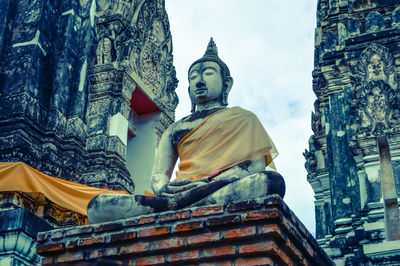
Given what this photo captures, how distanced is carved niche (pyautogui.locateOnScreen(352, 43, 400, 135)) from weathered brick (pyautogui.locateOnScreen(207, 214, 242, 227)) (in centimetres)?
576

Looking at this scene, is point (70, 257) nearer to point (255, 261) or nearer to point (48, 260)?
point (48, 260)

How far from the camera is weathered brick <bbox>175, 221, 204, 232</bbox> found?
3969 millimetres

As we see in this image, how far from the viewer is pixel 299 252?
418 centimetres

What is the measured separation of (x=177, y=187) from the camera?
4555mm

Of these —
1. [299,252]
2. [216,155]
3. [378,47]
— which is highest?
[378,47]

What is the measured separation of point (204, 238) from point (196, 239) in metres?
0.06

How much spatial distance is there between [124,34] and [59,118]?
2847 millimetres

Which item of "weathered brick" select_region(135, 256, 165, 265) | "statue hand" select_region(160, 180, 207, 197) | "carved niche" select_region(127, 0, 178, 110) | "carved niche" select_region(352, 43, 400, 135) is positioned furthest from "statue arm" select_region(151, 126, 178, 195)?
"carved niche" select_region(127, 0, 178, 110)

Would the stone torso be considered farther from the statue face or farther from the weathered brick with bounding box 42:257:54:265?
the weathered brick with bounding box 42:257:54:265

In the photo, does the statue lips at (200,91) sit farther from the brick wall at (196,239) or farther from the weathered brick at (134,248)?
the weathered brick at (134,248)

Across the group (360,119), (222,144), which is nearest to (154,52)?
(360,119)

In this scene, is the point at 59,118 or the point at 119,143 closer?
the point at 59,118

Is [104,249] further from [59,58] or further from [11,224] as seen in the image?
[59,58]

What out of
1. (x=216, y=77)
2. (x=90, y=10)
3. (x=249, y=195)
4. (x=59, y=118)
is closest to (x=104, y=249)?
(x=249, y=195)
